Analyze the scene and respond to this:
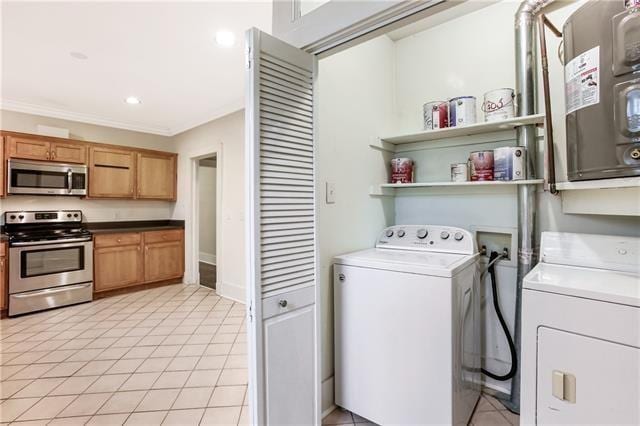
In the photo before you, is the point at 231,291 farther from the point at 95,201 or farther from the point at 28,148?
the point at 28,148

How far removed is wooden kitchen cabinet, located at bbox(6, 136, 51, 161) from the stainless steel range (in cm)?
67

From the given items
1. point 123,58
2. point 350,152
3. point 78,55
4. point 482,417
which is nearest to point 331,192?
point 350,152

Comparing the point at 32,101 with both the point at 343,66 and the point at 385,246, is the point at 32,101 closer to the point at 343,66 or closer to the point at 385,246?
the point at 343,66

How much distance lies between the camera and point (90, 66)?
2834 millimetres

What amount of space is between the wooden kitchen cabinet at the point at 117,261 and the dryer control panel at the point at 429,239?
3.65 meters

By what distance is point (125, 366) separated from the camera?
235 centimetres

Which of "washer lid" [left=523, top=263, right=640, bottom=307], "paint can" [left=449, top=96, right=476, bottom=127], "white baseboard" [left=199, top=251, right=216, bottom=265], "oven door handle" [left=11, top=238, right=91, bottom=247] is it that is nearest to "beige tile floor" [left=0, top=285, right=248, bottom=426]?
"oven door handle" [left=11, top=238, right=91, bottom=247]

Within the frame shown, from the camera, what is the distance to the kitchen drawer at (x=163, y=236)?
4453 mm

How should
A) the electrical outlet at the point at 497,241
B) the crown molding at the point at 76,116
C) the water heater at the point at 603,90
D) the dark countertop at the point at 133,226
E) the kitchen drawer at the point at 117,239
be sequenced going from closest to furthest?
1. the water heater at the point at 603,90
2. the electrical outlet at the point at 497,241
3. the crown molding at the point at 76,116
4. the kitchen drawer at the point at 117,239
5. the dark countertop at the point at 133,226

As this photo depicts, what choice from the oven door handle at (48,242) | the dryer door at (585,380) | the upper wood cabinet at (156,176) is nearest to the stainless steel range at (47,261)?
the oven door handle at (48,242)

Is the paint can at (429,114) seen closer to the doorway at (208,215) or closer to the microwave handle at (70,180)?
the microwave handle at (70,180)

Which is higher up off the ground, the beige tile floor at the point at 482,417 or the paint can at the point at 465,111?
the paint can at the point at 465,111

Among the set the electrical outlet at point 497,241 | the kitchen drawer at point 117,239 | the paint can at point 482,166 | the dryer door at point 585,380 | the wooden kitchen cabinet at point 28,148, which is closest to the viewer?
the dryer door at point 585,380

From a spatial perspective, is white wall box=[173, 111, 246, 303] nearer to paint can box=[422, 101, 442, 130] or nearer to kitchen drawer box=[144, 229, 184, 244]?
kitchen drawer box=[144, 229, 184, 244]
